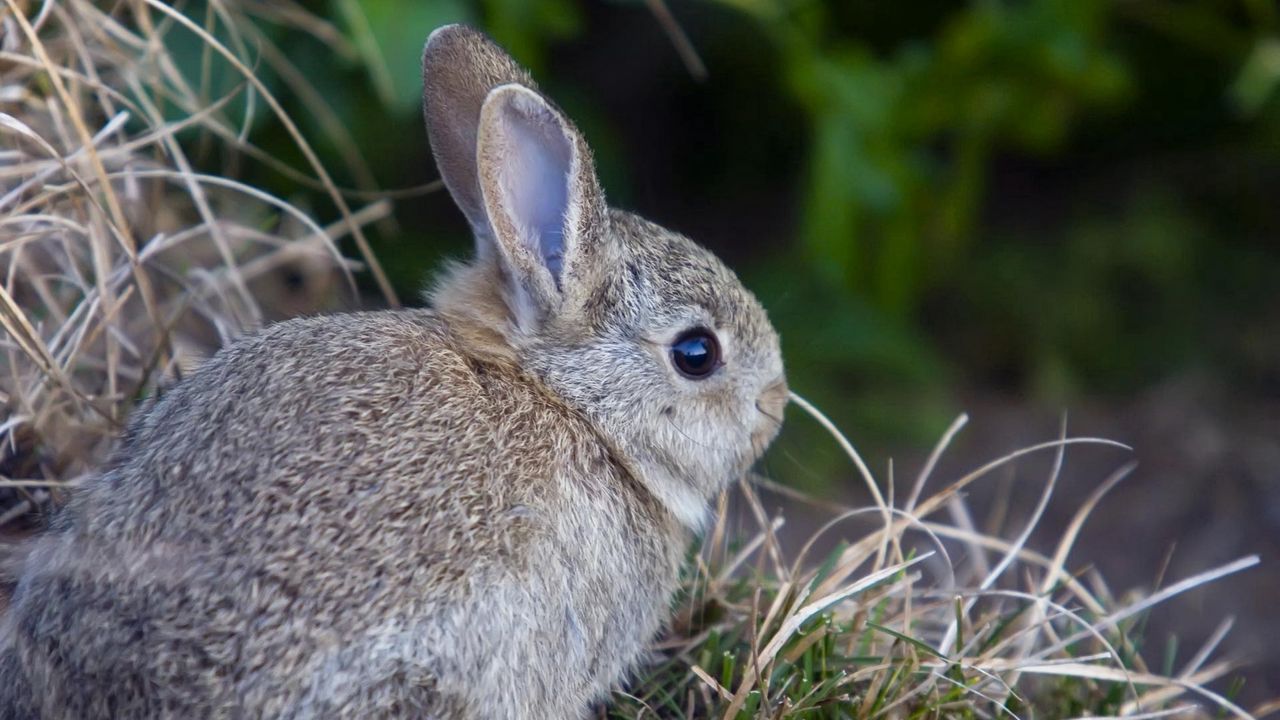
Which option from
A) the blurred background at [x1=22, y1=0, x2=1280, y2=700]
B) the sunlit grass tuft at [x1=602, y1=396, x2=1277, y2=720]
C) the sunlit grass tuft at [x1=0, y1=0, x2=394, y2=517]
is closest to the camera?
the sunlit grass tuft at [x1=602, y1=396, x2=1277, y2=720]

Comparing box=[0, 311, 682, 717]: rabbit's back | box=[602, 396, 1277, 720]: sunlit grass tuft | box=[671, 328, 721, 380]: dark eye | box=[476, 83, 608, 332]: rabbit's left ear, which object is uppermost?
box=[476, 83, 608, 332]: rabbit's left ear

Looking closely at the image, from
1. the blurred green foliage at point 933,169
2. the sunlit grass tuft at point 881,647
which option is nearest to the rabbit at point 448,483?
the sunlit grass tuft at point 881,647

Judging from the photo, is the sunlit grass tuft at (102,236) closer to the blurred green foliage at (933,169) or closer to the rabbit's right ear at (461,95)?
the rabbit's right ear at (461,95)

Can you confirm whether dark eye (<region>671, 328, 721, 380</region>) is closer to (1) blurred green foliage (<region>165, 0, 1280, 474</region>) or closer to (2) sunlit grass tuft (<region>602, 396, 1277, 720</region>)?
(2) sunlit grass tuft (<region>602, 396, 1277, 720</region>)

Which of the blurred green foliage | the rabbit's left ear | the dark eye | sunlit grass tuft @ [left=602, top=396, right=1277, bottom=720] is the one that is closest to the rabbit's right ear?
the rabbit's left ear

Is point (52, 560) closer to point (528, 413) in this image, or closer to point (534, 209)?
point (528, 413)

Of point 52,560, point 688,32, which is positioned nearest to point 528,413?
point 52,560
